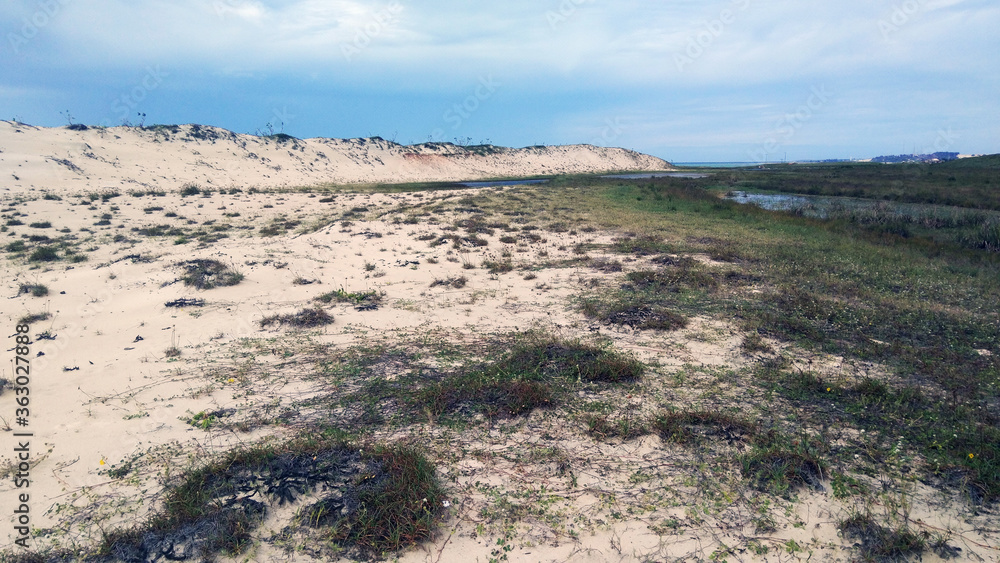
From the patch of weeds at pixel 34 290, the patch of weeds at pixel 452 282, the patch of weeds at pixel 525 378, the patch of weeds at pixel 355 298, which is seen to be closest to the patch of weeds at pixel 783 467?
the patch of weeds at pixel 525 378

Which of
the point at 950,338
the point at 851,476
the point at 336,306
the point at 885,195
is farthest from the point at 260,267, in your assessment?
the point at 885,195

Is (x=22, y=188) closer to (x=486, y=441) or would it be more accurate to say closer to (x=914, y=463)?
(x=486, y=441)

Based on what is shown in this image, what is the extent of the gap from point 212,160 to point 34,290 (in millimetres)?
46322

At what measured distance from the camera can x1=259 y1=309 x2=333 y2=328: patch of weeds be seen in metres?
8.85

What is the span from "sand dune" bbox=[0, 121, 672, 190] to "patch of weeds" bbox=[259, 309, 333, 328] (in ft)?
103

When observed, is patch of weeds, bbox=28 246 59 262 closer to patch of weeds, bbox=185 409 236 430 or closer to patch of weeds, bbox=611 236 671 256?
patch of weeds, bbox=185 409 236 430

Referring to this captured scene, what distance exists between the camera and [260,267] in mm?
12547

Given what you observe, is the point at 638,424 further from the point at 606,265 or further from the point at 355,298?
the point at 606,265

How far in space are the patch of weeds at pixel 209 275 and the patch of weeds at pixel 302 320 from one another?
2.73 m

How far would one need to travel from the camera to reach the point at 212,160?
4988 cm

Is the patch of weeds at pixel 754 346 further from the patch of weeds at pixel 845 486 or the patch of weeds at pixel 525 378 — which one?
the patch of weeds at pixel 845 486

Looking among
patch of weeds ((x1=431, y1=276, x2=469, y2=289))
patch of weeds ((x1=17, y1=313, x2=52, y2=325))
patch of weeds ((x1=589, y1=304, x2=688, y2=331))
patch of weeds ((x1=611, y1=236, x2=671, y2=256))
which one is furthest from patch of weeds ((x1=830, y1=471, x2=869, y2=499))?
patch of weeds ((x1=17, y1=313, x2=52, y2=325))

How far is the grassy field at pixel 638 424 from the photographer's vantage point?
3.95m

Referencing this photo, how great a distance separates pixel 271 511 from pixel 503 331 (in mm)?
4968
